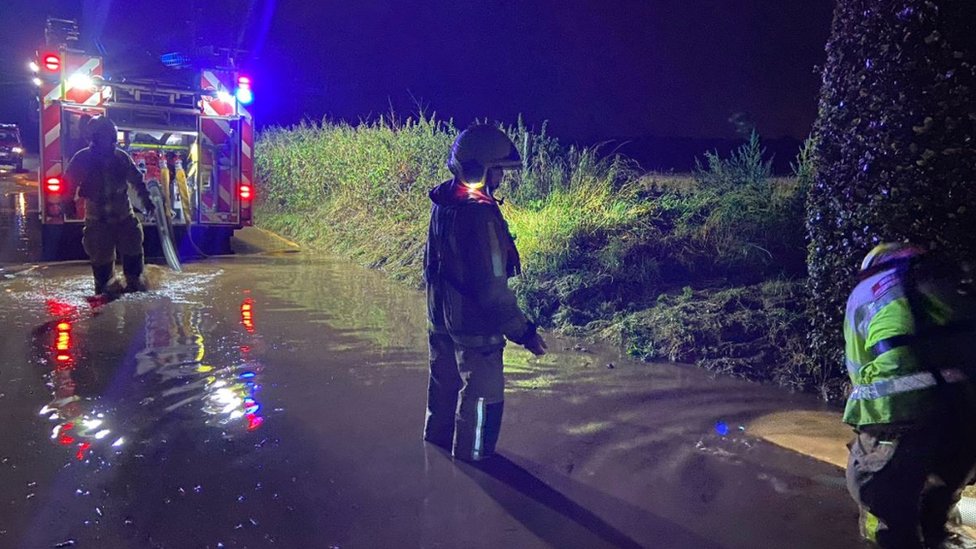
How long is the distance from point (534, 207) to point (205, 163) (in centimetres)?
499

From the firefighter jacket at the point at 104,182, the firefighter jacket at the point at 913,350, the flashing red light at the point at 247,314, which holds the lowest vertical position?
the flashing red light at the point at 247,314

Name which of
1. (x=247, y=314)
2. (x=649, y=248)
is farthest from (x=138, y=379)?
(x=649, y=248)

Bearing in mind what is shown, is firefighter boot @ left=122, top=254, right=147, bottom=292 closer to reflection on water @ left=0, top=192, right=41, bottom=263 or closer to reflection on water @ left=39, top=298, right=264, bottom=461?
reflection on water @ left=39, top=298, right=264, bottom=461

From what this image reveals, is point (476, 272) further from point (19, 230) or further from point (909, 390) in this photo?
point (19, 230)

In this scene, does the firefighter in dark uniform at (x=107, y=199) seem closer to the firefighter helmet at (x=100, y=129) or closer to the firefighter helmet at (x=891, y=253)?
the firefighter helmet at (x=100, y=129)

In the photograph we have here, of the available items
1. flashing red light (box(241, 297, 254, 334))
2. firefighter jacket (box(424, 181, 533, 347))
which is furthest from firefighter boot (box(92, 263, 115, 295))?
firefighter jacket (box(424, 181, 533, 347))

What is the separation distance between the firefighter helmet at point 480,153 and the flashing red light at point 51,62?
25.5ft

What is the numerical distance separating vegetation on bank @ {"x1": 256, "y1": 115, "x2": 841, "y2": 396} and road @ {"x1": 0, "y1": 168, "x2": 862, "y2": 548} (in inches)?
15.3

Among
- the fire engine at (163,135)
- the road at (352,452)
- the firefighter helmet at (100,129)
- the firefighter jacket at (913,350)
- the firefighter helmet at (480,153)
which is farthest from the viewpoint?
the fire engine at (163,135)

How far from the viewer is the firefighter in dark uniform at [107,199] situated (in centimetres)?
770

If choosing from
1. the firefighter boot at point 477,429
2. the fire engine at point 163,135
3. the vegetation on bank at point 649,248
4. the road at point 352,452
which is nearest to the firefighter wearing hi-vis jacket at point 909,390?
the road at point 352,452

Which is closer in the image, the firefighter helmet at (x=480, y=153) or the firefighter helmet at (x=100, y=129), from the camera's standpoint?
the firefighter helmet at (x=480, y=153)

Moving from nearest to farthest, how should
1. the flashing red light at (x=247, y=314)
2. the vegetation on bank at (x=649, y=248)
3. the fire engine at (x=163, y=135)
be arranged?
the vegetation on bank at (x=649, y=248) → the flashing red light at (x=247, y=314) → the fire engine at (x=163, y=135)

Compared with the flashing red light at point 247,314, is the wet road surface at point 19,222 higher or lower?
higher
